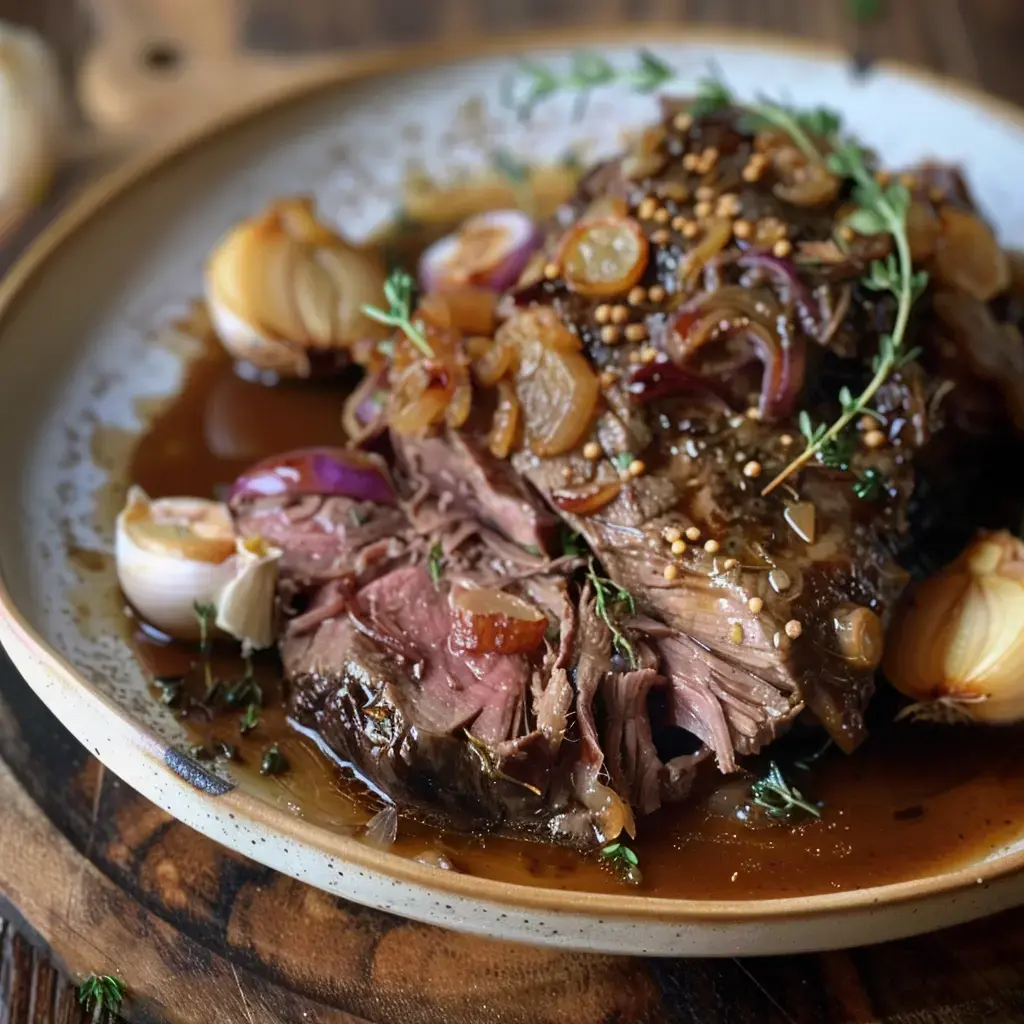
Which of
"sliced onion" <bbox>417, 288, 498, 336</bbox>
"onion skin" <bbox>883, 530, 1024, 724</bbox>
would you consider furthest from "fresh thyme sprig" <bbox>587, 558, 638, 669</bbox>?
"sliced onion" <bbox>417, 288, 498, 336</bbox>

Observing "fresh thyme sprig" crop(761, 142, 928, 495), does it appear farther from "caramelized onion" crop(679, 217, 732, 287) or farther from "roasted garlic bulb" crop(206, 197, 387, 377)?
"roasted garlic bulb" crop(206, 197, 387, 377)

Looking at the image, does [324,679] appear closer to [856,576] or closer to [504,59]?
[856,576]

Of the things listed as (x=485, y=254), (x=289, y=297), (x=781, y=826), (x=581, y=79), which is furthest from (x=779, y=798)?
(x=581, y=79)

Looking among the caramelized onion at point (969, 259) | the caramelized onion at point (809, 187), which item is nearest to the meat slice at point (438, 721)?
the caramelized onion at point (809, 187)

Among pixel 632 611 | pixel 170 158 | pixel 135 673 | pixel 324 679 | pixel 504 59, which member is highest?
pixel 504 59

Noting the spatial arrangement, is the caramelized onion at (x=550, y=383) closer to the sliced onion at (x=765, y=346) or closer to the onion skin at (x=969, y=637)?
the sliced onion at (x=765, y=346)

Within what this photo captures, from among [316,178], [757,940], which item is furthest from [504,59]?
[757,940]
